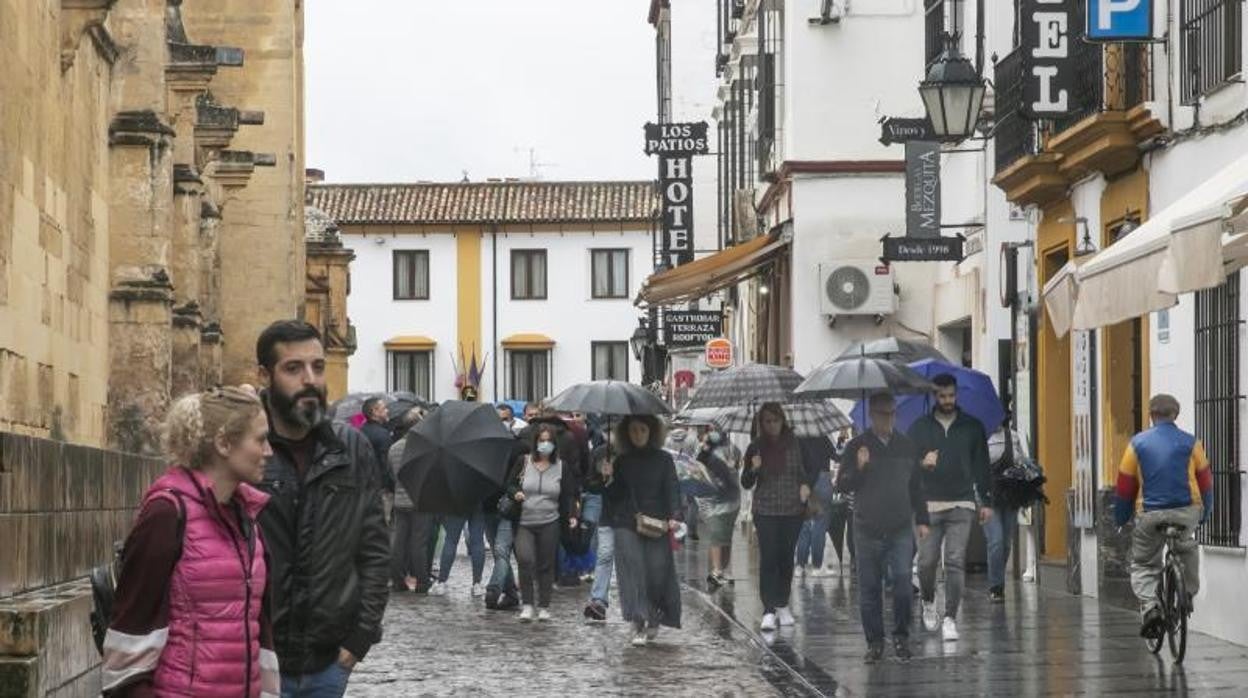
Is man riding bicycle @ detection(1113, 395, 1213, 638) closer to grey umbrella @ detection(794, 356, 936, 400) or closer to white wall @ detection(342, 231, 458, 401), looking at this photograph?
grey umbrella @ detection(794, 356, 936, 400)

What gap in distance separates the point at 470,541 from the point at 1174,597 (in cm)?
979

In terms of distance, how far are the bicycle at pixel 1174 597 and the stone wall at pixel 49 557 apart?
624cm

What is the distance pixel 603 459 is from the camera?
19812mm

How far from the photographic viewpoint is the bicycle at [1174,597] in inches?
627

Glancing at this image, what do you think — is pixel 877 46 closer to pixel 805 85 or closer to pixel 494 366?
pixel 805 85

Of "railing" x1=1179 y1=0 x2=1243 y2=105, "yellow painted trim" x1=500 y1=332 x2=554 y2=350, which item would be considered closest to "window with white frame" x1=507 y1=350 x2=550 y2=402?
"yellow painted trim" x1=500 y1=332 x2=554 y2=350

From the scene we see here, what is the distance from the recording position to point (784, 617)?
65.0 ft

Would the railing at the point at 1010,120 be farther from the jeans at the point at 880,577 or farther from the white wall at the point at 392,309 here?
the white wall at the point at 392,309

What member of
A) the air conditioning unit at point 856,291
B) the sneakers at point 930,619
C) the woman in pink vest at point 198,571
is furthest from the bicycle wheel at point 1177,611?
the air conditioning unit at point 856,291

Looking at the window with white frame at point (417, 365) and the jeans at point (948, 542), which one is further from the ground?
the window with white frame at point (417, 365)

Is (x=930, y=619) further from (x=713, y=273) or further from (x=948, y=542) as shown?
(x=713, y=273)

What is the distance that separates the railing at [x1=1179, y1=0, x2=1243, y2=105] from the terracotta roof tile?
62.3 metres

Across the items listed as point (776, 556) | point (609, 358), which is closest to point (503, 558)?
point (776, 556)

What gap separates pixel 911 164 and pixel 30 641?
856 inches
